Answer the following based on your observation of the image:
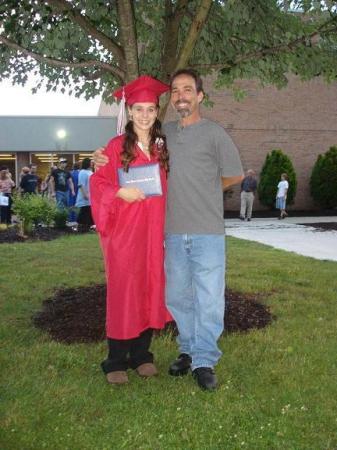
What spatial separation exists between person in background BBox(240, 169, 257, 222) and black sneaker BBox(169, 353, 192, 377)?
15.5 meters

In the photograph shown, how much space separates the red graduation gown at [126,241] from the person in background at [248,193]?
1577 cm

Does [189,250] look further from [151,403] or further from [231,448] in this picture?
[231,448]

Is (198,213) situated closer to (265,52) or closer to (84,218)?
(265,52)

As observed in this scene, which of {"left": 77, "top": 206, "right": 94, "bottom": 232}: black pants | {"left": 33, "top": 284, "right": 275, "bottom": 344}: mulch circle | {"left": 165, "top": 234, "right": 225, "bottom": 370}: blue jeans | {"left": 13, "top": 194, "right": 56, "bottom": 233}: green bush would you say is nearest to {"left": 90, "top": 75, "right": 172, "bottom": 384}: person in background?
{"left": 165, "top": 234, "right": 225, "bottom": 370}: blue jeans

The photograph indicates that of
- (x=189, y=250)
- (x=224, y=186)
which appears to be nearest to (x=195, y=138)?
(x=224, y=186)

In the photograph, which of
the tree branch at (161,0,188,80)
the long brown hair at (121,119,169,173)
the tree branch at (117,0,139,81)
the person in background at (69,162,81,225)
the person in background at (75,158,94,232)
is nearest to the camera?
the long brown hair at (121,119,169,173)

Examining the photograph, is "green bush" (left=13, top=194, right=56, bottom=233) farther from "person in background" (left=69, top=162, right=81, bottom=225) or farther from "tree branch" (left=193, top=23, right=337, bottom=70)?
"tree branch" (left=193, top=23, right=337, bottom=70)

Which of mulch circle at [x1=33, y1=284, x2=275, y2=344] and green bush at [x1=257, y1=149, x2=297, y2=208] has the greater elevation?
green bush at [x1=257, y1=149, x2=297, y2=208]

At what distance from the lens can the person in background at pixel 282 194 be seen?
20.5 m

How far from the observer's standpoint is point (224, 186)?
13.2ft

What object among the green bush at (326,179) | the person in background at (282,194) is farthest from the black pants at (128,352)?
the green bush at (326,179)

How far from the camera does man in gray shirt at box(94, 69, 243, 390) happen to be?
3838 mm

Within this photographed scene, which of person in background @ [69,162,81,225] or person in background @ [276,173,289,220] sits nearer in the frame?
person in background @ [69,162,81,225]

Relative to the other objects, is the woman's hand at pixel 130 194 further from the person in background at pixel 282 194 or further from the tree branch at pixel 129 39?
the person in background at pixel 282 194
